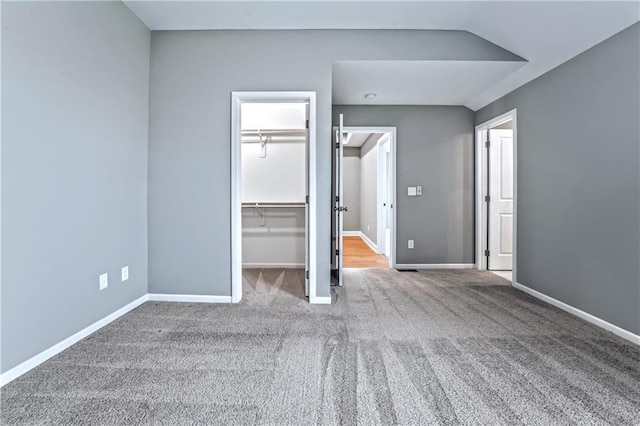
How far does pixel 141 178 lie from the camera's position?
2.81 metres

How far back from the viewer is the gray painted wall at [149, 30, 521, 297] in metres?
2.86

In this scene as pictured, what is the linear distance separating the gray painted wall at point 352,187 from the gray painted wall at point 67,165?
6345 millimetres

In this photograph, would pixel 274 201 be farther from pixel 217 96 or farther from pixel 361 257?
pixel 361 257

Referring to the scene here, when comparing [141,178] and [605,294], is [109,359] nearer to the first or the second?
[141,178]

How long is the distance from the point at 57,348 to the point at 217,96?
2287 millimetres

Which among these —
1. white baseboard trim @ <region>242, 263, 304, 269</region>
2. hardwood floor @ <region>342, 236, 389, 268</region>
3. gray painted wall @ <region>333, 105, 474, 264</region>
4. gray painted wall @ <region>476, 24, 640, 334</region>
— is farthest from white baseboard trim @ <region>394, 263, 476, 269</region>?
white baseboard trim @ <region>242, 263, 304, 269</region>

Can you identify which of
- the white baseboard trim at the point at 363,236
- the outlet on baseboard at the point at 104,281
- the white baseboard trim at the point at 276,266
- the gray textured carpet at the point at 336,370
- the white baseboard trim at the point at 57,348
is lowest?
the gray textured carpet at the point at 336,370

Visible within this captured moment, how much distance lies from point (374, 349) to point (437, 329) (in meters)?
0.62

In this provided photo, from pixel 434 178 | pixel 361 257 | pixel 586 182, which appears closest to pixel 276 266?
pixel 361 257

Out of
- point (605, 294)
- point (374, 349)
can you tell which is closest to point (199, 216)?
point (374, 349)

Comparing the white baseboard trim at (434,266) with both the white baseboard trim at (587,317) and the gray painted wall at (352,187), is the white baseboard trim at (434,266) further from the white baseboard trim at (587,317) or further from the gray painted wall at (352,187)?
the gray painted wall at (352,187)

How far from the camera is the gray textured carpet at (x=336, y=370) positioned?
1.41 metres

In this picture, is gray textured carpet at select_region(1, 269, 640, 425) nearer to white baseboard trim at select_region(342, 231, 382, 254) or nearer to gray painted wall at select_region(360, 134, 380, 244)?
white baseboard trim at select_region(342, 231, 382, 254)

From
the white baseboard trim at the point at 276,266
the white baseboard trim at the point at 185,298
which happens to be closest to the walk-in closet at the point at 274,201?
the white baseboard trim at the point at 276,266
